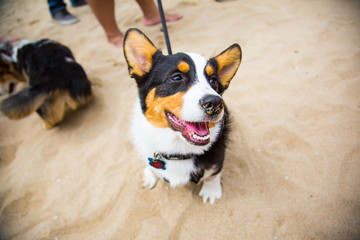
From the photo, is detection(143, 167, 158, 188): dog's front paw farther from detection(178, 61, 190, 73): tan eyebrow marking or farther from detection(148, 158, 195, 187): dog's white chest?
detection(178, 61, 190, 73): tan eyebrow marking

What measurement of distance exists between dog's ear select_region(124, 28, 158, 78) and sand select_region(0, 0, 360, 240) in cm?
110

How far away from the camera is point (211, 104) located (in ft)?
3.54

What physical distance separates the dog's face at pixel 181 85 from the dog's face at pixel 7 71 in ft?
9.25

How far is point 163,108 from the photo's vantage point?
4.18ft

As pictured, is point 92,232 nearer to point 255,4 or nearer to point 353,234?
point 353,234

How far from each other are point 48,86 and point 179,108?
1918mm

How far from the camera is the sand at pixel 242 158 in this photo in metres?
1.67

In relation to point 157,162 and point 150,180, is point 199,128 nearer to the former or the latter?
point 157,162

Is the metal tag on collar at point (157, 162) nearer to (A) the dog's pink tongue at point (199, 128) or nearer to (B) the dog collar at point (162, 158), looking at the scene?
(B) the dog collar at point (162, 158)

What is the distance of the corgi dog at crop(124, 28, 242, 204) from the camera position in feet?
3.88

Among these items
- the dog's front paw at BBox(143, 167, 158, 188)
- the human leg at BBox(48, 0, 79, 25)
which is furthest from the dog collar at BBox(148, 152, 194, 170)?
the human leg at BBox(48, 0, 79, 25)

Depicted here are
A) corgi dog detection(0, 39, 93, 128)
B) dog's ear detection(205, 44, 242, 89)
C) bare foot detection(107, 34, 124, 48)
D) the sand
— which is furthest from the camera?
bare foot detection(107, 34, 124, 48)

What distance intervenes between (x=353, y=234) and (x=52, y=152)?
10.3 ft

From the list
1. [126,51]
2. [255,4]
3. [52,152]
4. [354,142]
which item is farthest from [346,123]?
[52,152]
